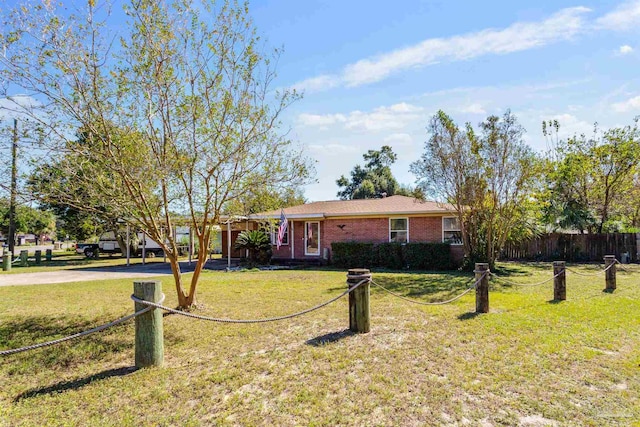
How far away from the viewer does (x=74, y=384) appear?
4090mm

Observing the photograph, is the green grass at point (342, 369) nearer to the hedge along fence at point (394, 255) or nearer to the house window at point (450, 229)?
the hedge along fence at point (394, 255)

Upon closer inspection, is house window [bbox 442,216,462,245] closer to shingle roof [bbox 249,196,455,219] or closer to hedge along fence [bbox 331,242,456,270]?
shingle roof [bbox 249,196,455,219]

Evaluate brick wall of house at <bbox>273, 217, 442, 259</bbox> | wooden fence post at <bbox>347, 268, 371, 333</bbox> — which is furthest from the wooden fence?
wooden fence post at <bbox>347, 268, 371, 333</bbox>

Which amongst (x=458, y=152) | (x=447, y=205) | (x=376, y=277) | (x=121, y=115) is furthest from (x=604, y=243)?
(x=121, y=115)

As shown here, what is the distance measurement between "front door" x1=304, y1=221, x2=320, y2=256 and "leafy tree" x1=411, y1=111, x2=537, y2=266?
6.79 metres

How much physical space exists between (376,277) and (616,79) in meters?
10.3

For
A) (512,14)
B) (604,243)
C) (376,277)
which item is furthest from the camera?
(604,243)

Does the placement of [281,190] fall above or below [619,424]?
above

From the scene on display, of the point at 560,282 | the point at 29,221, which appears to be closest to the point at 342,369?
the point at 560,282

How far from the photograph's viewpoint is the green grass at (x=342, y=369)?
3295 mm

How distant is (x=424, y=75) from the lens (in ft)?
35.3

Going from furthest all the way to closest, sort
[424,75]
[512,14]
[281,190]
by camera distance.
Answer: [424,75] → [512,14] → [281,190]

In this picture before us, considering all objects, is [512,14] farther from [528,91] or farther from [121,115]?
[121,115]

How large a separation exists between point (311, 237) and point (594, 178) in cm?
1553
